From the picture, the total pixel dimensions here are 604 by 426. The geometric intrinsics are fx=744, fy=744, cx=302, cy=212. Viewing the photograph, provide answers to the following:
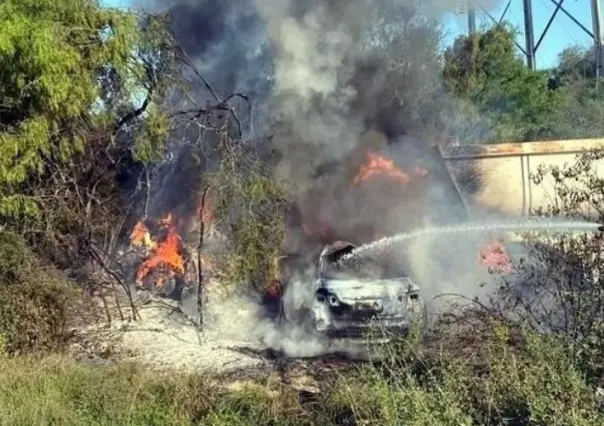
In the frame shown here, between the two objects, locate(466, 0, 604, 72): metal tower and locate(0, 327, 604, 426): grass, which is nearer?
locate(0, 327, 604, 426): grass

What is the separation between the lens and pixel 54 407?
19.5 feet

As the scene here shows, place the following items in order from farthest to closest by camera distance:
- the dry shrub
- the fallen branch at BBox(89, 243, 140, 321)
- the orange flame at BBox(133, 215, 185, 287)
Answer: the orange flame at BBox(133, 215, 185, 287) < the fallen branch at BBox(89, 243, 140, 321) < the dry shrub

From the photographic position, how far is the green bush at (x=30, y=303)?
26.2 ft

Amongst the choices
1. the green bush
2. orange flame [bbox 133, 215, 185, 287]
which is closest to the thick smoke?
orange flame [bbox 133, 215, 185, 287]

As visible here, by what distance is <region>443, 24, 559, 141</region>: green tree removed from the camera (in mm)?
23172

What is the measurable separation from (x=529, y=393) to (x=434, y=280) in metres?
5.01

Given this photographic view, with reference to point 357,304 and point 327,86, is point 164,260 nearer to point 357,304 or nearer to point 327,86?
point 357,304

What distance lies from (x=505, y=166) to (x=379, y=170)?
432cm

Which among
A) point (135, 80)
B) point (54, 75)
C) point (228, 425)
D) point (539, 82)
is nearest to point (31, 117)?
point (54, 75)

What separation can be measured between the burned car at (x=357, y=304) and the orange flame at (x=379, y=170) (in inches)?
166

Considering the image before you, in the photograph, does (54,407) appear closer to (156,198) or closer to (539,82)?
(156,198)

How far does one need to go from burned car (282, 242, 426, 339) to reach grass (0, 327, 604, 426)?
5.43 feet

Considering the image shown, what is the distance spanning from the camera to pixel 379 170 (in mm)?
13648

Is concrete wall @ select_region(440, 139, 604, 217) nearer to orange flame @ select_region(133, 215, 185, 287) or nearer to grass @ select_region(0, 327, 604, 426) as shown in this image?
orange flame @ select_region(133, 215, 185, 287)
